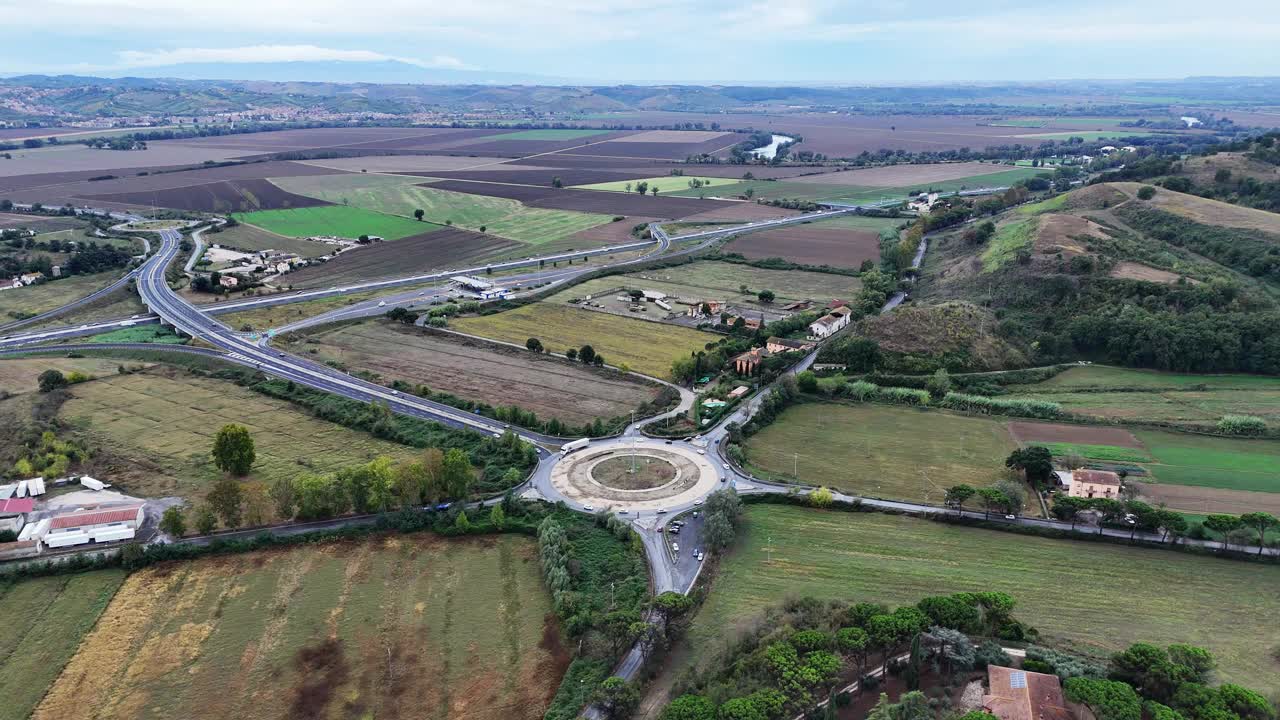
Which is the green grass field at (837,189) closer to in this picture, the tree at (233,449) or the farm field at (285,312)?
the farm field at (285,312)

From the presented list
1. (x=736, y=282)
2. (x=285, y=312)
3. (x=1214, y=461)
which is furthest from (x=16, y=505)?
(x=736, y=282)

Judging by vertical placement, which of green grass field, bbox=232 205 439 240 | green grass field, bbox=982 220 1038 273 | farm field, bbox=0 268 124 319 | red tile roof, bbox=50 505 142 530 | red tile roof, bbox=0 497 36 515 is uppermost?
green grass field, bbox=982 220 1038 273

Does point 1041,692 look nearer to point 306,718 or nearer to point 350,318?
point 306,718

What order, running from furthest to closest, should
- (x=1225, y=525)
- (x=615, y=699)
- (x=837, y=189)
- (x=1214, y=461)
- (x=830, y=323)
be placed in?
(x=837, y=189) → (x=830, y=323) → (x=1214, y=461) → (x=1225, y=525) → (x=615, y=699)

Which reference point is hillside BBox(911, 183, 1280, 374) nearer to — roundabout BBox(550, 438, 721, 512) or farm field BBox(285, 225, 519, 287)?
roundabout BBox(550, 438, 721, 512)

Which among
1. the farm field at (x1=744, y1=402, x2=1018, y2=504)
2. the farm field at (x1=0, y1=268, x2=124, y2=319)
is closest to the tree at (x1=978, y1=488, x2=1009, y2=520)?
the farm field at (x1=744, y1=402, x2=1018, y2=504)

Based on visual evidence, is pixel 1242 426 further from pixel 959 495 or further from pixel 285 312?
pixel 285 312
